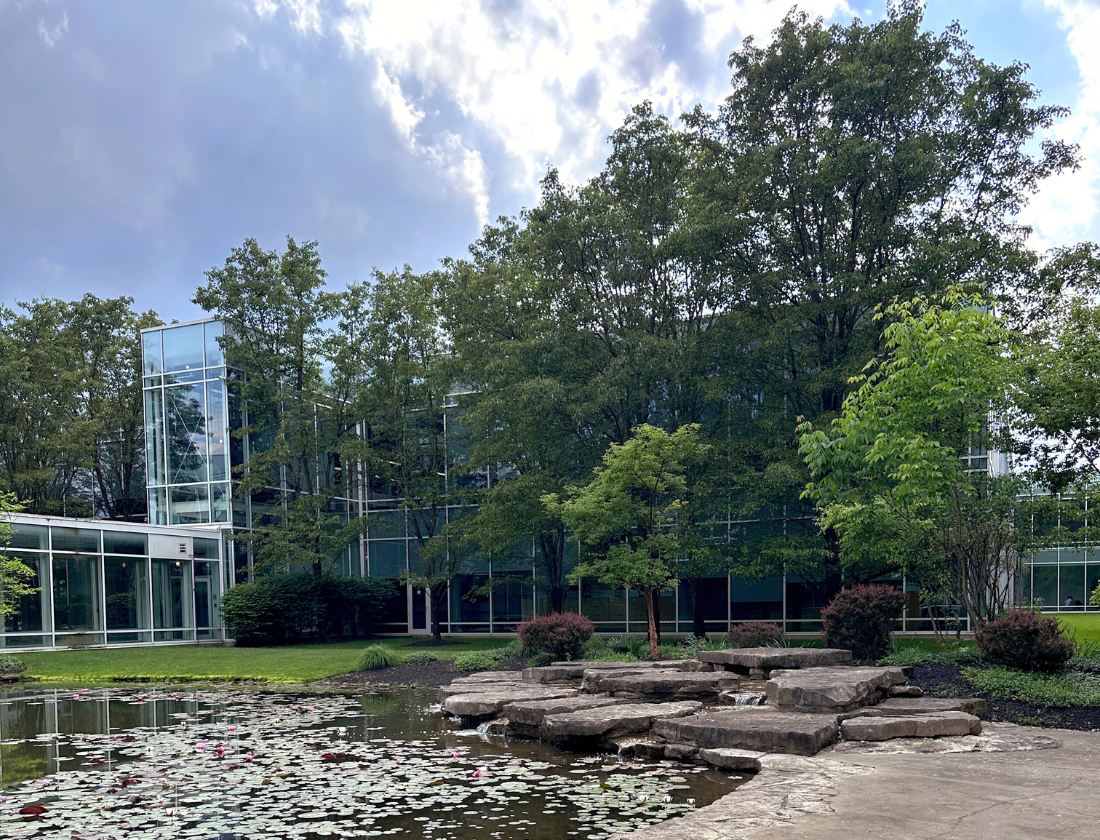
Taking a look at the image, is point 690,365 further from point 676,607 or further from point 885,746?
point 885,746

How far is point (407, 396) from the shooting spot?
90.5 ft

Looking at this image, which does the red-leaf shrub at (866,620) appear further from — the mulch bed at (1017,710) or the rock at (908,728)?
the rock at (908,728)

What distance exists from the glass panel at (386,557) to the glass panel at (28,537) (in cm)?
1114

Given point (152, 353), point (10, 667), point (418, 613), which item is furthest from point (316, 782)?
point (152, 353)

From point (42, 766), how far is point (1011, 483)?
44.5 ft

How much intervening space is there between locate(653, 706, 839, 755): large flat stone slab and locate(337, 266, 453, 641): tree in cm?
1849

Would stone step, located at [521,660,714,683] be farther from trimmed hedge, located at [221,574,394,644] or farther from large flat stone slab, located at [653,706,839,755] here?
trimmed hedge, located at [221,574,394,644]

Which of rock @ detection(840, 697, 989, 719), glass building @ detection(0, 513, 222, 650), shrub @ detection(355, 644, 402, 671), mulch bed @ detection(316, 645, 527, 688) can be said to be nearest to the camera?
rock @ detection(840, 697, 989, 719)

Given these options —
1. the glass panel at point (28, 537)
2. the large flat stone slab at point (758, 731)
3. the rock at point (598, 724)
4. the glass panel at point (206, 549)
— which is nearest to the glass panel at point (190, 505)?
the glass panel at point (206, 549)

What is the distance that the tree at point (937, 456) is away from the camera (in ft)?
39.0

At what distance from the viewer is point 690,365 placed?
2122cm

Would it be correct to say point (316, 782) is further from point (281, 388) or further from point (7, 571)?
point (281, 388)

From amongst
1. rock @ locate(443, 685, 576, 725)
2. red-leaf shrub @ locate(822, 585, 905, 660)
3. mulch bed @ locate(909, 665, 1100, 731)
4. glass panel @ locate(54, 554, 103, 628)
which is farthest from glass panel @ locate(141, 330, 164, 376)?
mulch bed @ locate(909, 665, 1100, 731)

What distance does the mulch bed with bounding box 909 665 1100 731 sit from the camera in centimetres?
892
